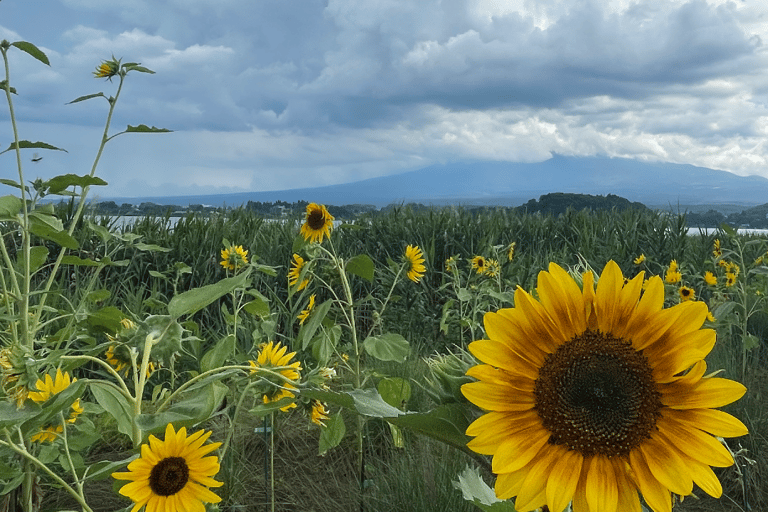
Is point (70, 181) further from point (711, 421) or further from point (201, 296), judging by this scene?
point (711, 421)

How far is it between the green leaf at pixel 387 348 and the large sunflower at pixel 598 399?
1537 millimetres

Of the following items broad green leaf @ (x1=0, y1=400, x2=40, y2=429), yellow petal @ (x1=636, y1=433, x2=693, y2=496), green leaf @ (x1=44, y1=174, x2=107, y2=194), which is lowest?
broad green leaf @ (x1=0, y1=400, x2=40, y2=429)

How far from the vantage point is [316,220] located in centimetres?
312

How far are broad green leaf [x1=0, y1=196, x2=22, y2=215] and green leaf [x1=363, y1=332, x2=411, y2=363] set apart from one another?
127 centimetres

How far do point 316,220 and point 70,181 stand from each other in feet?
4.89

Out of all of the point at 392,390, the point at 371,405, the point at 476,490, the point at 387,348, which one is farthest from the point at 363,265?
the point at 371,405

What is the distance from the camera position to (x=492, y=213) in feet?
Result: 26.1

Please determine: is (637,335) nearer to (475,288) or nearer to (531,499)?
(531,499)

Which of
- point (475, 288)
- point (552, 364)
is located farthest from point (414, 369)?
point (552, 364)

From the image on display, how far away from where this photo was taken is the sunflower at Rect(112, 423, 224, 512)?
50.3 inches

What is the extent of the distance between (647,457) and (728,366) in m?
3.90

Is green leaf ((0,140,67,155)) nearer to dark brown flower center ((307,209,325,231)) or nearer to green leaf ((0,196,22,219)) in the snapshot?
green leaf ((0,196,22,219))

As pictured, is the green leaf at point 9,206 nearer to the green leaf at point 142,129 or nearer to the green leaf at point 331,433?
the green leaf at point 142,129

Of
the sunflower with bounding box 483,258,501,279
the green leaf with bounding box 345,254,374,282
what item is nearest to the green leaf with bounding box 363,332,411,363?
the green leaf with bounding box 345,254,374,282
